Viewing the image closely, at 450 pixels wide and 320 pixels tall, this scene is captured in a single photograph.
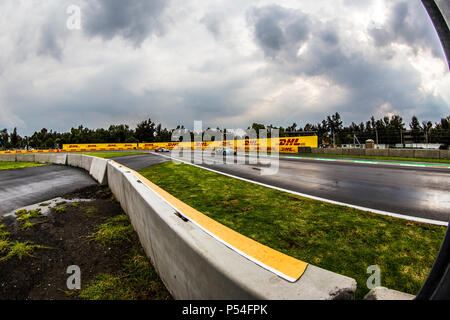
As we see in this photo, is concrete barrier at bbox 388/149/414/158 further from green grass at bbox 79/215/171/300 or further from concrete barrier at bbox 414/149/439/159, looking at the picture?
green grass at bbox 79/215/171/300

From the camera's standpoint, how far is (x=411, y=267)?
256 cm

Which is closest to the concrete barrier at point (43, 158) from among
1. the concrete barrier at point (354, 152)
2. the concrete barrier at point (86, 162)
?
the concrete barrier at point (86, 162)

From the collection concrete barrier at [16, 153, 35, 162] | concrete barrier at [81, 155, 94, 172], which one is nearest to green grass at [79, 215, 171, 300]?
concrete barrier at [81, 155, 94, 172]

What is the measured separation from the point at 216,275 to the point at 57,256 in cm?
306

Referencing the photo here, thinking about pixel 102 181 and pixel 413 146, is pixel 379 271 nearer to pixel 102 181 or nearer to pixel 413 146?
pixel 102 181

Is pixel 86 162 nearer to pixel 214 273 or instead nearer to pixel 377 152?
pixel 214 273

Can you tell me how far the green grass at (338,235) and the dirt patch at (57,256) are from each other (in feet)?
6.11

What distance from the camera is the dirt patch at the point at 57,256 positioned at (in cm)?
247

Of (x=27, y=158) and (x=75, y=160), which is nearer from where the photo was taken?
(x=75, y=160)

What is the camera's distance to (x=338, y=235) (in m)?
3.45

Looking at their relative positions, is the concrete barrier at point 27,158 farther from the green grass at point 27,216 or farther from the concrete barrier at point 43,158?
the green grass at point 27,216

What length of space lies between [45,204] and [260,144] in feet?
89.3

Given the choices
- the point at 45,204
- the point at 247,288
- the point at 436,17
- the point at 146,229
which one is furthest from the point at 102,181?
the point at 436,17

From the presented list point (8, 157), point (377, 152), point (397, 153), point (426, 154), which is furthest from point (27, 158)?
point (426, 154)
